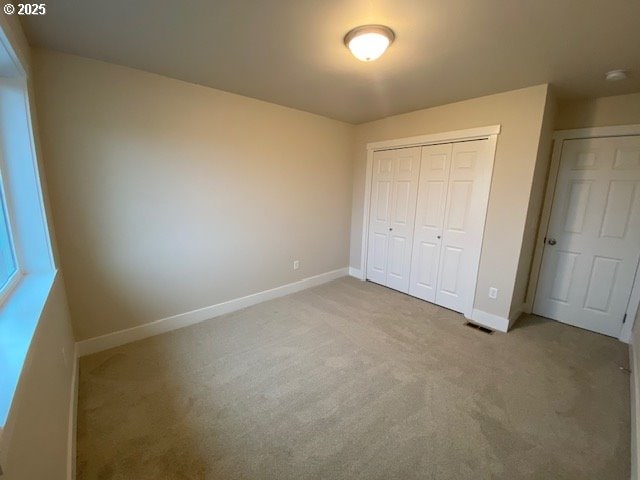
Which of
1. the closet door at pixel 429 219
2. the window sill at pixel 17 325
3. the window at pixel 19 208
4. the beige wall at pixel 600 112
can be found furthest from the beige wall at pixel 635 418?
the window at pixel 19 208

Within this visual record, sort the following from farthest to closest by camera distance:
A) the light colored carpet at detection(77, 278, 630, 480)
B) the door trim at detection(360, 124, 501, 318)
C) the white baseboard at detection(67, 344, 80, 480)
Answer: the door trim at detection(360, 124, 501, 318) < the light colored carpet at detection(77, 278, 630, 480) < the white baseboard at detection(67, 344, 80, 480)

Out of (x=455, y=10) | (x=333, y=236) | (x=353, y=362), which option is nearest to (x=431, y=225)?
(x=333, y=236)

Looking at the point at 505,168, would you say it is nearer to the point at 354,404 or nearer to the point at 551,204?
the point at 551,204

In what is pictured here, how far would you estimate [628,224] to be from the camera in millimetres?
2561

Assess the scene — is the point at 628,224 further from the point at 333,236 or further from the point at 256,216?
the point at 256,216

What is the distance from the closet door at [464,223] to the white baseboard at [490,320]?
84 mm

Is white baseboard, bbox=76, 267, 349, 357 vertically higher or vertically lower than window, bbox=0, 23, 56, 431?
lower

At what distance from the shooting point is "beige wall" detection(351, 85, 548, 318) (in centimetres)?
246

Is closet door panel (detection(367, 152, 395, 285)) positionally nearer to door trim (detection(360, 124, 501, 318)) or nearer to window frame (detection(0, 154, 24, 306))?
door trim (detection(360, 124, 501, 318))

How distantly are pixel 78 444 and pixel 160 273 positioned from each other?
136 cm

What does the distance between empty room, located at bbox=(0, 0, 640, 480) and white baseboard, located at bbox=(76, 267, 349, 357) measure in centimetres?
2

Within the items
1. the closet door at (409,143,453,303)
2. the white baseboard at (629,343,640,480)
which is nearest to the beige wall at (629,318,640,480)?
the white baseboard at (629,343,640,480)

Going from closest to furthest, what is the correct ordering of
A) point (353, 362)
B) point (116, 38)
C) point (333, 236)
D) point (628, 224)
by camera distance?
point (116, 38), point (353, 362), point (628, 224), point (333, 236)

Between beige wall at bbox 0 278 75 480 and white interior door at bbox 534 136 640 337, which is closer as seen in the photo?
beige wall at bbox 0 278 75 480
